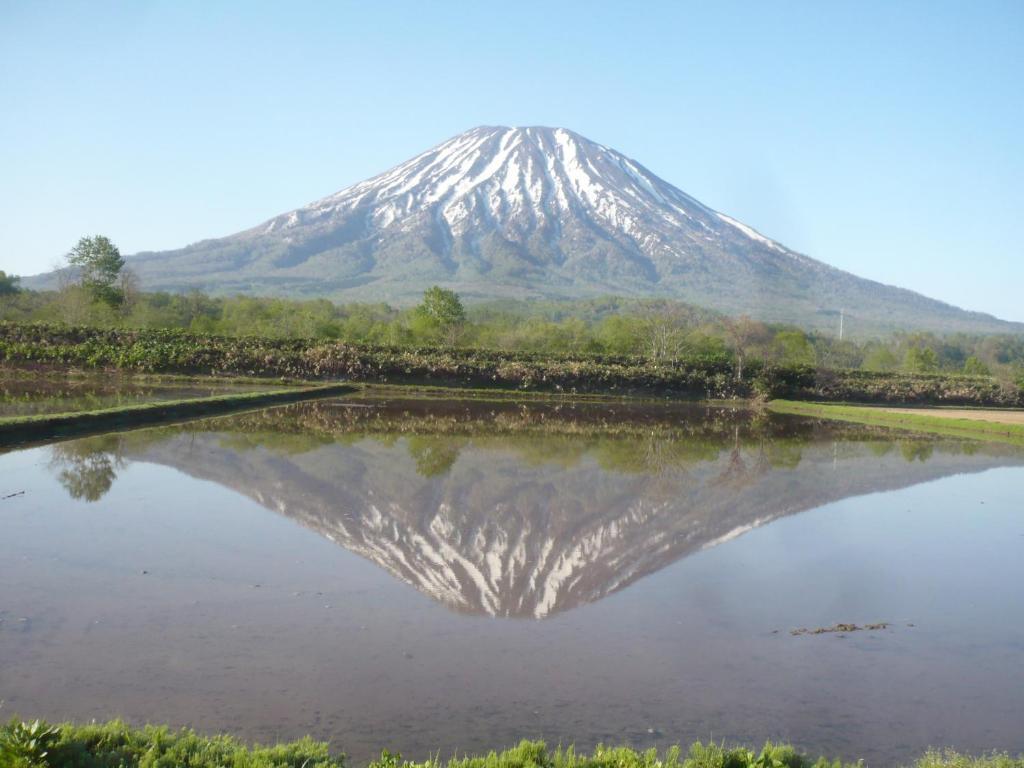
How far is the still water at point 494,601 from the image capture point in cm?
476

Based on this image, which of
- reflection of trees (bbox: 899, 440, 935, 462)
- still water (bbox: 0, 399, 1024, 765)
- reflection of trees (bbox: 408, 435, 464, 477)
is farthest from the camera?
reflection of trees (bbox: 899, 440, 935, 462)

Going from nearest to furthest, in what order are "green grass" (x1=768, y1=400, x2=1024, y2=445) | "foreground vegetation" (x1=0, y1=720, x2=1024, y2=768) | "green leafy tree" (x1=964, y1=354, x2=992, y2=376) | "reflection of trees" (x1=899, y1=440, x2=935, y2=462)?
"foreground vegetation" (x1=0, y1=720, x2=1024, y2=768), "reflection of trees" (x1=899, y1=440, x2=935, y2=462), "green grass" (x1=768, y1=400, x2=1024, y2=445), "green leafy tree" (x1=964, y1=354, x2=992, y2=376)

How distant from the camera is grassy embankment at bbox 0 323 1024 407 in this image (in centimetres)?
2825

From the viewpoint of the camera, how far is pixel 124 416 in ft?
51.1

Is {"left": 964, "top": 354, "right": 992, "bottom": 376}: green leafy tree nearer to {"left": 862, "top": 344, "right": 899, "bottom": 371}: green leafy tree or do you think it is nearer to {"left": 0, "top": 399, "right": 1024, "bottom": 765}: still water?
{"left": 862, "top": 344, "right": 899, "bottom": 371}: green leafy tree

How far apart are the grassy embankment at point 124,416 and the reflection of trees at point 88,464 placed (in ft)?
1.94

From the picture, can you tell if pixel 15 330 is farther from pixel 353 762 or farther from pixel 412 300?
pixel 412 300

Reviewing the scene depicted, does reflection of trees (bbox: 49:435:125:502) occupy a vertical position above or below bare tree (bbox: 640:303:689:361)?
below

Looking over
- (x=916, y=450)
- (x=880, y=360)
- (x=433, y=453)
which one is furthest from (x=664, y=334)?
(x=880, y=360)

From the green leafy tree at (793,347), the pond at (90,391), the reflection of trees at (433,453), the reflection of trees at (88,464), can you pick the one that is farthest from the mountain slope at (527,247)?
the reflection of trees at (88,464)

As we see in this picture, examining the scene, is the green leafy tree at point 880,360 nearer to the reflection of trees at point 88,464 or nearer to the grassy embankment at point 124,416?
the grassy embankment at point 124,416

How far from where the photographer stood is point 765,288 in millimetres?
99688

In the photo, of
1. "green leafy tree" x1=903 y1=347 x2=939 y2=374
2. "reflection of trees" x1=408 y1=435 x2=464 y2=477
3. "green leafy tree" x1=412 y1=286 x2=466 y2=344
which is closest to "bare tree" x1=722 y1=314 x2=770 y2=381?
"green leafy tree" x1=412 y1=286 x2=466 y2=344

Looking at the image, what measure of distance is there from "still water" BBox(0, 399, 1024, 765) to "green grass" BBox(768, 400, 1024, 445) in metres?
11.7
